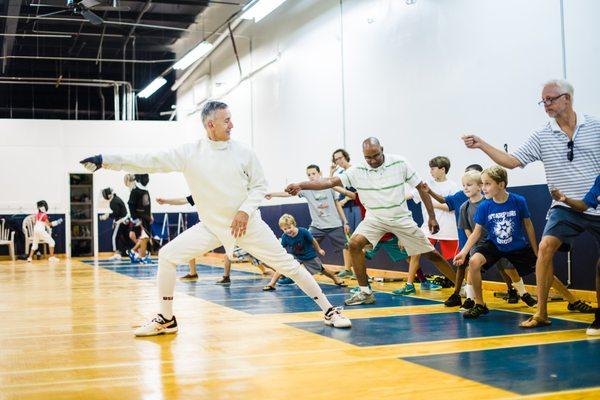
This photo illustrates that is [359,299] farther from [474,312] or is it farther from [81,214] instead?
[81,214]

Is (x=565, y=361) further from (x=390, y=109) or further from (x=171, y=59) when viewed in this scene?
(x=171, y=59)

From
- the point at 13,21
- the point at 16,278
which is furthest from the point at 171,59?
the point at 16,278

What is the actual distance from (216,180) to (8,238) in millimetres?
15525

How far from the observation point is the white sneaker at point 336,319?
512 cm

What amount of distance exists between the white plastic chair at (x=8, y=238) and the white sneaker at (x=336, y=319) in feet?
49.9

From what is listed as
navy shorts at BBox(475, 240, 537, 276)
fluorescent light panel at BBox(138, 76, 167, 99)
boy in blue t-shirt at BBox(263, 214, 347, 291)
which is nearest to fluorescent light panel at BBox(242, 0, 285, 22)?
boy in blue t-shirt at BBox(263, 214, 347, 291)

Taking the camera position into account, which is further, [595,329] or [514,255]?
[514,255]

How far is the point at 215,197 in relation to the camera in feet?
16.3

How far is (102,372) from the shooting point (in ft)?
12.3

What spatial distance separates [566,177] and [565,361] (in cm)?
143

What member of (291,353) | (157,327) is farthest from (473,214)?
(157,327)

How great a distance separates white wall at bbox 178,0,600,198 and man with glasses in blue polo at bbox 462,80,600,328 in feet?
6.83

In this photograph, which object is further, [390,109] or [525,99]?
[390,109]

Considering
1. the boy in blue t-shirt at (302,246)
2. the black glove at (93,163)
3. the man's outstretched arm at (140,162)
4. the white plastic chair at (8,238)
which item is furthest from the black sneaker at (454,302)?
the white plastic chair at (8,238)
